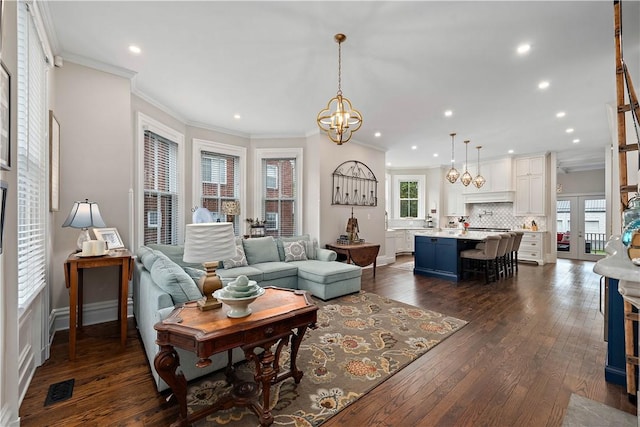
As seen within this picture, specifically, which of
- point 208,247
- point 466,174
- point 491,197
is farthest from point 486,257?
point 208,247

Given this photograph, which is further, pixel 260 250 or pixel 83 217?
pixel 260 250

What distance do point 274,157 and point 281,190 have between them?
685mm

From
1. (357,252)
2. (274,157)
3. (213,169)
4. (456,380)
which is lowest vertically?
(456,380)

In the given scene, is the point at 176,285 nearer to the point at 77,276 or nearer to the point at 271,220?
the point at 77,276

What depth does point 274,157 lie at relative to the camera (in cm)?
562

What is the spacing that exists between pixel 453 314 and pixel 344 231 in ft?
9.22

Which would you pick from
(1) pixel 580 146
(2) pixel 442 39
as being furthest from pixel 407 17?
(1) pixel 580 146

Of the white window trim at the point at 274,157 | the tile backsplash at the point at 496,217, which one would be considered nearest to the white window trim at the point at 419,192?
the tile backsplash at the point at 496,217

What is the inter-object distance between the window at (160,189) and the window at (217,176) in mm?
409

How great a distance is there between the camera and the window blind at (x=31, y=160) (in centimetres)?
191

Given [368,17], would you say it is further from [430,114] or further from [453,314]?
[453,314]

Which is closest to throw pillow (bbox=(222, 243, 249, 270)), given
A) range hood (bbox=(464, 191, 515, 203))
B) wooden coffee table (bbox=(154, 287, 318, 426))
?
wooden coffee table (bbox=(154, 287, 318, 426))

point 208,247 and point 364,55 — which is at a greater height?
point 364,55

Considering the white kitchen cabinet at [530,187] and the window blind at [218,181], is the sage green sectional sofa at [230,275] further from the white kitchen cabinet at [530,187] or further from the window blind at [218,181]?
the white kitchen cabinet at [530,187]
